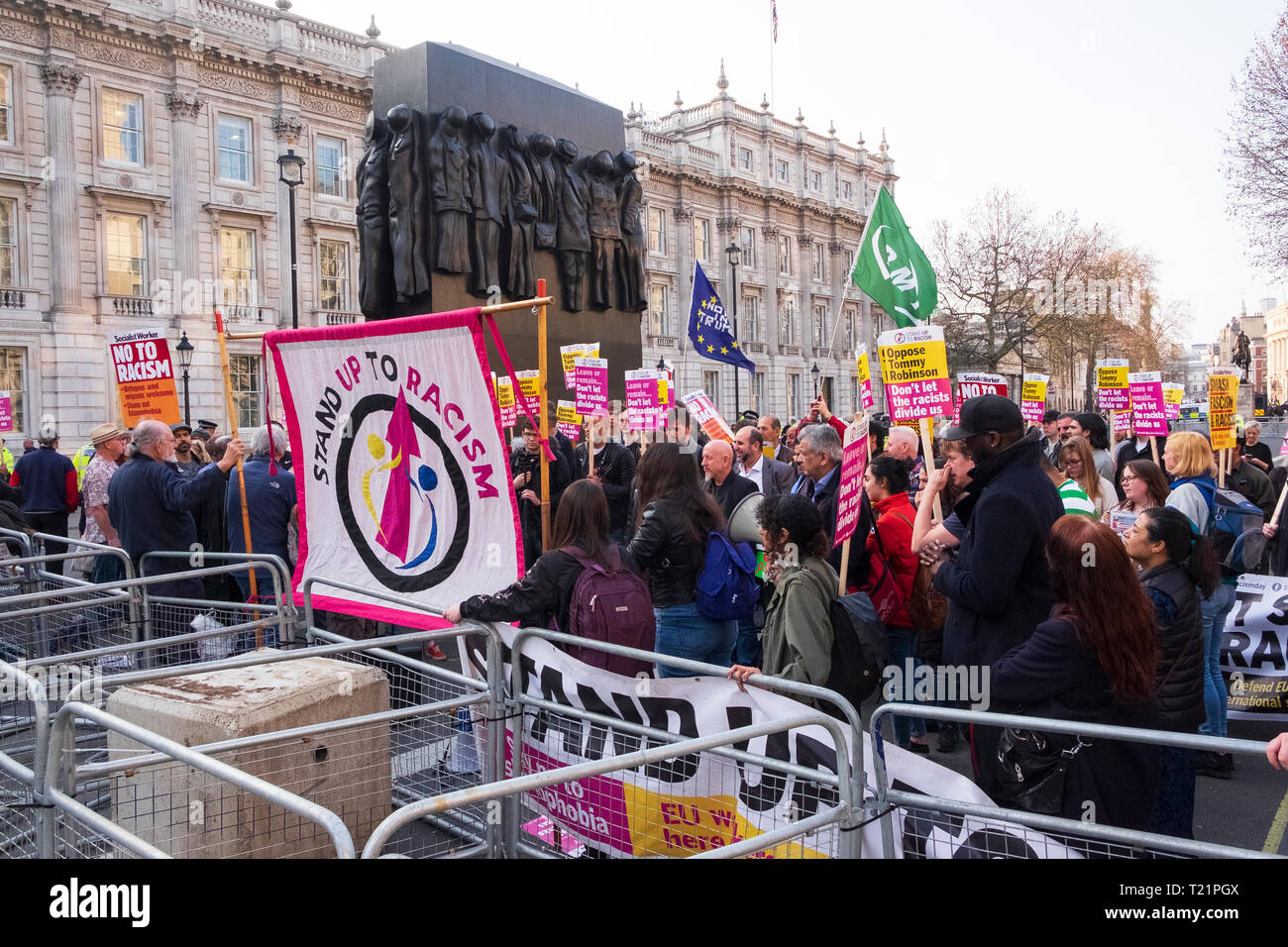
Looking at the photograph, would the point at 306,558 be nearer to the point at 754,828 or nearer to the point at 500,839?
the point at 500,839

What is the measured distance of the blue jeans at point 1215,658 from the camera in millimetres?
5523

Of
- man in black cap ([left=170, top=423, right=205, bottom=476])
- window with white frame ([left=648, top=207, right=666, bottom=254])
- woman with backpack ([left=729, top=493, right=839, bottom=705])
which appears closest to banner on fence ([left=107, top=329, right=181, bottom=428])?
man in black cap ([left=170, top=423, right=205, bottom=476])

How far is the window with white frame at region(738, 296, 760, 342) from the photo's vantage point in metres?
52.2

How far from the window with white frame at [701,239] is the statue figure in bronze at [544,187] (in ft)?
124

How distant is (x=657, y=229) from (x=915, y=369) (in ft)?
137

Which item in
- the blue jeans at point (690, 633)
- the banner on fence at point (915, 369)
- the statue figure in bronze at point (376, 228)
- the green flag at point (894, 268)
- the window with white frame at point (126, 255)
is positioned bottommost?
the blue jeans at point (690, 633)

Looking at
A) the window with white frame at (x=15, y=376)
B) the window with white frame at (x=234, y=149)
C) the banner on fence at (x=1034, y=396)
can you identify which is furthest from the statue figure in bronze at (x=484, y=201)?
the window with white frame at (x=234, y=149)

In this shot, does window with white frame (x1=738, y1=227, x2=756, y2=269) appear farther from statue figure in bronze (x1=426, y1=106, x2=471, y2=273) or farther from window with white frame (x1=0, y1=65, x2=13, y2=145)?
statue figure in bronze (x1=426, y1=106, x2=471, y2=273)

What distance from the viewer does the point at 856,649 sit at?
4.05 metres

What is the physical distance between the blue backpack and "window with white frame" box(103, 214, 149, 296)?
2887cm

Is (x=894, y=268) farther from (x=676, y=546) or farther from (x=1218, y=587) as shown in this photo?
(x=676, y=546)

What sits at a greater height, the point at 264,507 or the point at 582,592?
the point at 264,507

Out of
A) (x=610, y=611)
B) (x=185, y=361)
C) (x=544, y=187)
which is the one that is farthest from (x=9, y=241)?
(x=610, y=611)

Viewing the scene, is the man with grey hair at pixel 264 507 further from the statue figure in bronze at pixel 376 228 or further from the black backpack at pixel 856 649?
the black backpack at pixel 856 649
